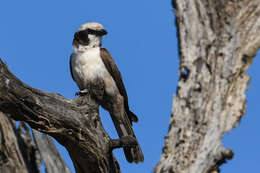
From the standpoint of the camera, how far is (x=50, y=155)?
20.4 ft

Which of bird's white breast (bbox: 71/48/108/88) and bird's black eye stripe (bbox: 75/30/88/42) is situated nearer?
bird's white breast (bbox: 71/48/108/88)

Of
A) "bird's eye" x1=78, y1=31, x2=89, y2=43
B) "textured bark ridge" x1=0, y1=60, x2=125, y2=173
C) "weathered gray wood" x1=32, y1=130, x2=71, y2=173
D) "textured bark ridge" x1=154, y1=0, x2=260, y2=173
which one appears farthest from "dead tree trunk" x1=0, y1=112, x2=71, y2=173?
"textured bark ridge" x1=154, y1=0, x2=260, y2=173

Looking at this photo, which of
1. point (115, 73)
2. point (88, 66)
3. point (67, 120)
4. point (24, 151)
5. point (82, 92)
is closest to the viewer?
point (67, 120)

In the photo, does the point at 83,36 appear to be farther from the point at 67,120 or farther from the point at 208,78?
the point at 208,78

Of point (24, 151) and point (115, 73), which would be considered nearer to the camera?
point (24, 151)

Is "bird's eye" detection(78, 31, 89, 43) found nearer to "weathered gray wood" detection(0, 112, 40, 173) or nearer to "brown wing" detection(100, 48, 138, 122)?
"brown wing" detection(100, 48, 138, 122)

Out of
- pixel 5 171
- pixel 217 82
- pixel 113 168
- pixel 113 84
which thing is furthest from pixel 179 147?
pixel 113 84

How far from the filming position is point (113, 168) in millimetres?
5570

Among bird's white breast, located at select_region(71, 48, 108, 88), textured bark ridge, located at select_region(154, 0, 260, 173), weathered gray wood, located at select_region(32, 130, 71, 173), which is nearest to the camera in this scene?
textured bark ridge, located at select_region(154, 0, 260, 173)

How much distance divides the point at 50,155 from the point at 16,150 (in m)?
0.49

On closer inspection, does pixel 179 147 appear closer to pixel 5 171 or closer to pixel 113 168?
pixel 113 168

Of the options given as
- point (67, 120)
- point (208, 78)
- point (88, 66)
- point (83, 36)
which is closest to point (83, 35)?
point (83, 36)

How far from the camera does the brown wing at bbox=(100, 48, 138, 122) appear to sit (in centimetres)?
686

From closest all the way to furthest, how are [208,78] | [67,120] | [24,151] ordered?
[208,78]
[67,120]
[24,151]
